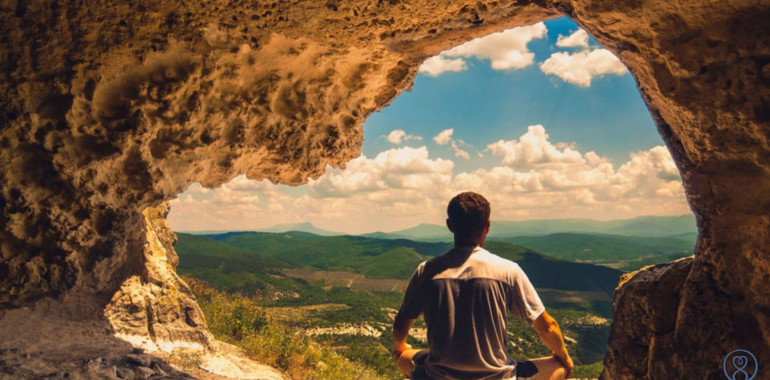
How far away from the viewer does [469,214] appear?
2531 mm

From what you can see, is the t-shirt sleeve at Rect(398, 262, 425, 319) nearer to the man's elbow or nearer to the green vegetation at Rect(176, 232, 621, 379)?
the man's elbow

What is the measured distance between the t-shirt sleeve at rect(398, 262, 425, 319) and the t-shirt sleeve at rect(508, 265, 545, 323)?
1.76 ft

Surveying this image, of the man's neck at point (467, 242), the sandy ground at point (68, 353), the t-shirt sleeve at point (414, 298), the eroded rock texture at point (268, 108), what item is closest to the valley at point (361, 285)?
the sandy ground at point (68, 353)

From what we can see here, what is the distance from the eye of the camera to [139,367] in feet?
13.3

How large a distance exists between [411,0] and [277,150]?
2.19 metres

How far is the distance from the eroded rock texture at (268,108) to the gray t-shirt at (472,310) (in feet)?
3.87

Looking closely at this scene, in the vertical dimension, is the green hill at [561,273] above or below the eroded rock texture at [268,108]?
below

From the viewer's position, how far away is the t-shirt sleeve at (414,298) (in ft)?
8.29

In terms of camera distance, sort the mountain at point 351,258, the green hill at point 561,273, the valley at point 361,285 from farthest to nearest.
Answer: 1. the green hill at point 561,273
2. the mountain at point 351,258
3. the valley at point 361,285

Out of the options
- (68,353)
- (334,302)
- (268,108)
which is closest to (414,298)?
(268,108)

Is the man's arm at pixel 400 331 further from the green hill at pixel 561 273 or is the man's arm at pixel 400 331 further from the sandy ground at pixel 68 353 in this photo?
the green hill at pixel 561 273

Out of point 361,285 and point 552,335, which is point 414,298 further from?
point 361,285

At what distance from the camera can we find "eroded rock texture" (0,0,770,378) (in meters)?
2.43

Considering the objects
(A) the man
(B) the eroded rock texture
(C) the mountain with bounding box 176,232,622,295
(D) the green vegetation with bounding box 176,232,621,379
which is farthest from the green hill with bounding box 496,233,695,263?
(A) the man
